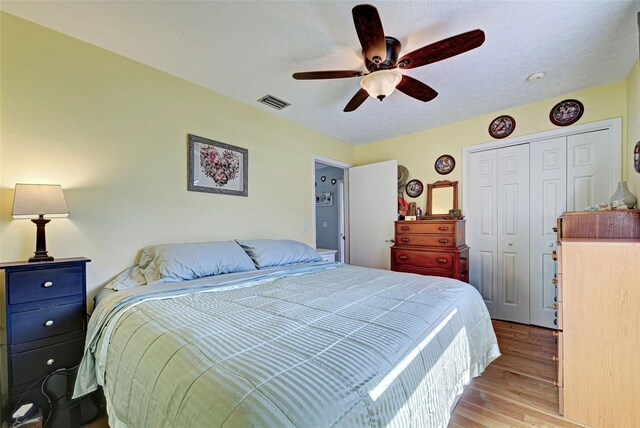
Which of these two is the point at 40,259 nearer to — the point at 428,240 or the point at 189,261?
the point at 189,261

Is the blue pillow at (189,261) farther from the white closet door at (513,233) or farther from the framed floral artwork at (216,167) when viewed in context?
the white closet door at (513,233)

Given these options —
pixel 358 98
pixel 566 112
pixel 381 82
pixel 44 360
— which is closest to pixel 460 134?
pixel 566 112

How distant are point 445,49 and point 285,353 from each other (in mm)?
1815

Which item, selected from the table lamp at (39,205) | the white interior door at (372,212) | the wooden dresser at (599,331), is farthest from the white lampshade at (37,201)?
the white interior door at (372,212)

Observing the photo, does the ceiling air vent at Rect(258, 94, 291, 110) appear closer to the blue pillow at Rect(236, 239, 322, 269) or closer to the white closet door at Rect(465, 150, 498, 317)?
the blue pillow at Rect(236, 239, 322, 269)

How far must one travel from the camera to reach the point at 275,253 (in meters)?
2.44

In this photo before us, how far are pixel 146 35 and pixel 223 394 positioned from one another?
7.32ft

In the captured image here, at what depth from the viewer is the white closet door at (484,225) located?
10.3 feet

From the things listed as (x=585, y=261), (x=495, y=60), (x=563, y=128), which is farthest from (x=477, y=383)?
(x=563, y=128)

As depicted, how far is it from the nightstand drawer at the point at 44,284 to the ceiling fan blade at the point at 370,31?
2.15 meters

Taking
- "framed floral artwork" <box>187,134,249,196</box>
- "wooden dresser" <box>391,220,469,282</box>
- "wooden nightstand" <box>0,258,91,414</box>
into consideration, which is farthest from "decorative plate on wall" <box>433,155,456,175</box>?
"wooden nightstand" <box>0,258,91,414</box>

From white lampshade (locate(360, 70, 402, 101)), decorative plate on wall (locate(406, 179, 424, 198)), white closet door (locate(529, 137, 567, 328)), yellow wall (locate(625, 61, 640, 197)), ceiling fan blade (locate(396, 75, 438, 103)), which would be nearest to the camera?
white lampshade (locate(360, 70, 402, 101))

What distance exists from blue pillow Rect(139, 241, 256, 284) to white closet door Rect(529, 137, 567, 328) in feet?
9.90

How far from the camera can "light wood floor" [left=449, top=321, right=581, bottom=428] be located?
60.4 inches
